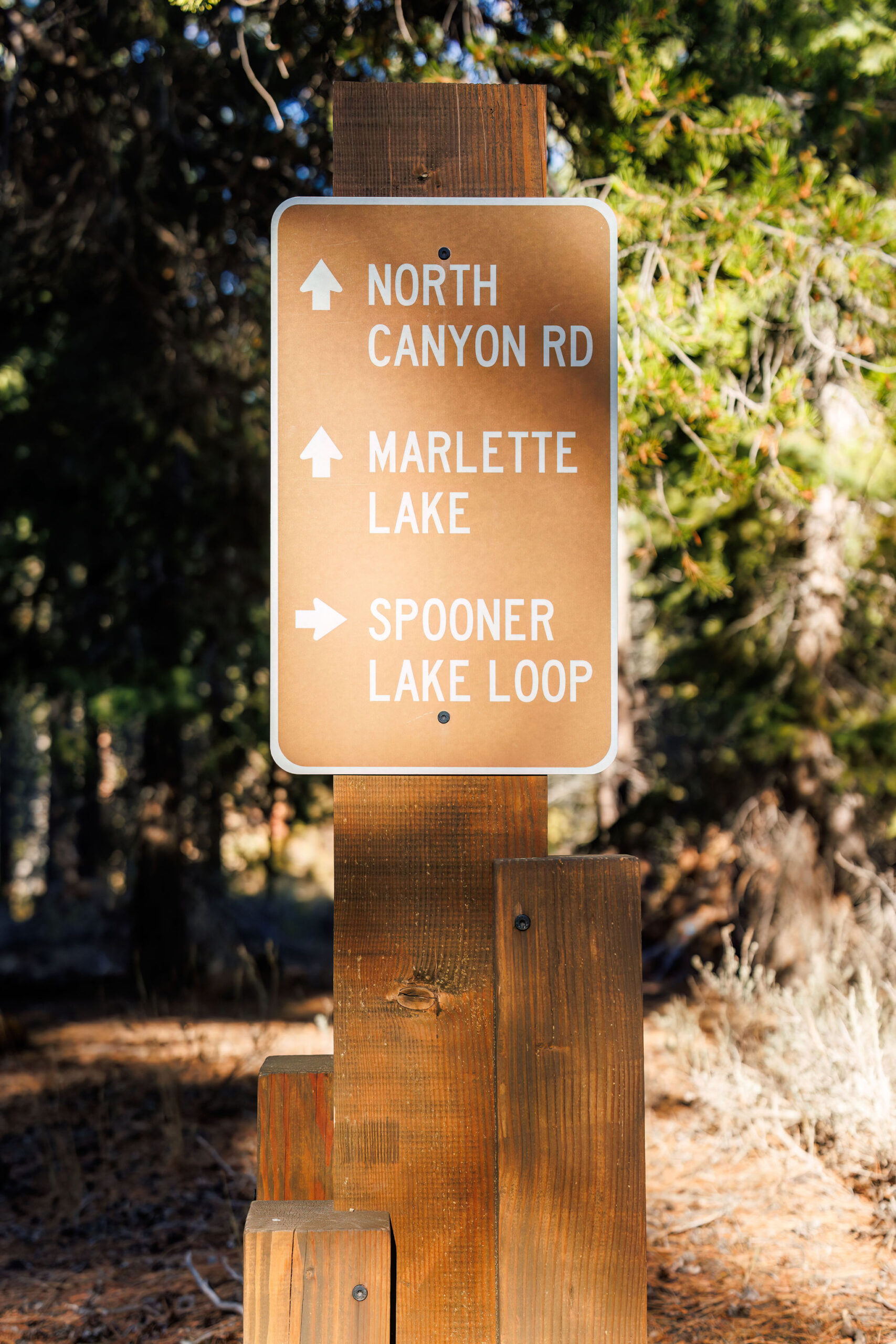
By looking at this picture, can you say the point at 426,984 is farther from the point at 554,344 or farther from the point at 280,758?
the point at 554,344

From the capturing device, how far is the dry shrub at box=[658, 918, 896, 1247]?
143 inches

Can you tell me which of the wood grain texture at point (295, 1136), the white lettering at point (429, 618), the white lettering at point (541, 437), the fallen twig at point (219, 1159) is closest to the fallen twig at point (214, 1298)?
the fallen twig at point (219, 1159)

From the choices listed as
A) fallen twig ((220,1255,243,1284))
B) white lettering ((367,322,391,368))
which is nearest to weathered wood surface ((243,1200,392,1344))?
white lettering ((367,322,391,368))

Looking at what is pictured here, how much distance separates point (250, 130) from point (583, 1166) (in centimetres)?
542

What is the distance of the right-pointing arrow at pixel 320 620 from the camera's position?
1574 mm

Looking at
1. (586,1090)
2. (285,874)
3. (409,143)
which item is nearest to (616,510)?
(409,143)

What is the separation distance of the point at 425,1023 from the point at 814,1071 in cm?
303

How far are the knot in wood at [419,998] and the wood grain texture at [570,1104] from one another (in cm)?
11

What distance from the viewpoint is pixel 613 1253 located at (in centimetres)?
146

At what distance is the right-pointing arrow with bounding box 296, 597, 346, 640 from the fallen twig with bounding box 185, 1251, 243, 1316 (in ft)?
7.03

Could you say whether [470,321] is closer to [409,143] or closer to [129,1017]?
[409,143]

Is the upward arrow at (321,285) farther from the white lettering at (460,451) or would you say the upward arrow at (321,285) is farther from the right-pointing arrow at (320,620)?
the right-pointing arrow at (320,620)

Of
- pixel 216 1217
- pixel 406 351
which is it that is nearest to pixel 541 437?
pixel 406 351

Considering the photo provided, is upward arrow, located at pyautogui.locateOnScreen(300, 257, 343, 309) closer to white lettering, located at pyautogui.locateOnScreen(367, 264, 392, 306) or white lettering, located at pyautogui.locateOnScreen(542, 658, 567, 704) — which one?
white lettering, located at pyautogui.locateOnScreen(367, 264, 392, 306)
